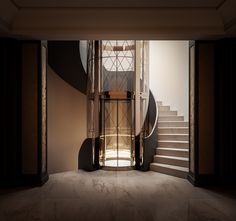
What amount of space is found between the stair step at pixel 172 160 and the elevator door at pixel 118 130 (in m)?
0.78

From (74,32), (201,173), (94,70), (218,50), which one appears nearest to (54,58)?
(94,70)

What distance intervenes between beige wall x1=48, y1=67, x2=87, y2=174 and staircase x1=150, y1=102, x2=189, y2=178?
1.96 m

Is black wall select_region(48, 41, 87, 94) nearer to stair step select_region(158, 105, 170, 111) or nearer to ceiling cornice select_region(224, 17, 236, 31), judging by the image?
stair step select_region(158, 105, 170, 111)

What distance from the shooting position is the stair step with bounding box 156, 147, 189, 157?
608 cm

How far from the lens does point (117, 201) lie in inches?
160

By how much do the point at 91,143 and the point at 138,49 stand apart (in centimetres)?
250

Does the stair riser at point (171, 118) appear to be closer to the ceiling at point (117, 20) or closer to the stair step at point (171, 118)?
the stair step at point (171, 118)

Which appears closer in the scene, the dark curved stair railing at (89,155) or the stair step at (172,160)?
the stair step at (172,160)

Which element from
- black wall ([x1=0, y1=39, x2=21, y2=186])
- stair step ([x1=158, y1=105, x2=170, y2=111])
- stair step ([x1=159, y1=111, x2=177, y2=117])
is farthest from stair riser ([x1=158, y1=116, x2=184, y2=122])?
black wall ([x1=0, y1=39, x2=21, y2=186])

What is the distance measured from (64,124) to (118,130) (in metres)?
1.35

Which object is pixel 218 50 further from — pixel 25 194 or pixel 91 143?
pixel 25 194

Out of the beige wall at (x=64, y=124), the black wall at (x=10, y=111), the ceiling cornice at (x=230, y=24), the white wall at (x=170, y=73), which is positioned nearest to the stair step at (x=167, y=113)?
the white wall at (x=170, y=73)

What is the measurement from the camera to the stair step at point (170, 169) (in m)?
5.49

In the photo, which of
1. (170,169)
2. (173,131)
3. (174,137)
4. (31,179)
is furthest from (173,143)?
(31,179)
